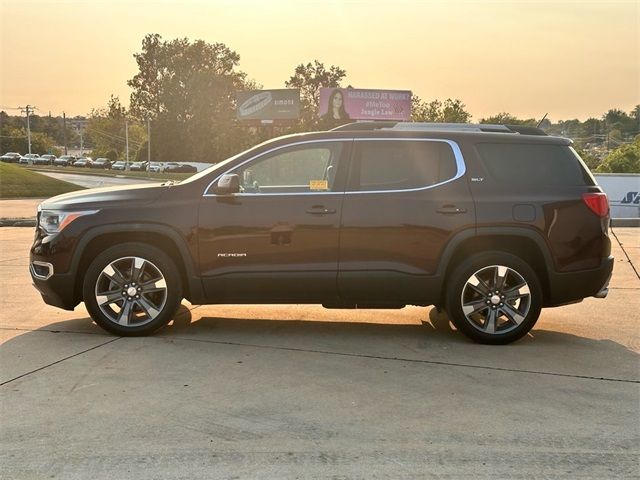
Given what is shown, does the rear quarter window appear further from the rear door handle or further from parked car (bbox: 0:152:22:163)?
parked car (bbox: 0:152:22:163)

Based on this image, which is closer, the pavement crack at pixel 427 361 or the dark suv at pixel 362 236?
the pavement crack at pixel 427 361

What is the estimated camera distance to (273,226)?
218 inches

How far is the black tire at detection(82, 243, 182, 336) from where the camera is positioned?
5.62 meters

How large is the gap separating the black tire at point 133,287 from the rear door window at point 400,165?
184cm

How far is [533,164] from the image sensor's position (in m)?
5.71

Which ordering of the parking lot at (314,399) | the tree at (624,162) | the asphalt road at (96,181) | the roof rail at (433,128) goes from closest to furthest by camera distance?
the parking lot at (314,399) < the roof rail at (433,128) < the asphalt road at (96,181) < the tree at (624,162)

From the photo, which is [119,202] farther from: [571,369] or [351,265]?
[571,369]

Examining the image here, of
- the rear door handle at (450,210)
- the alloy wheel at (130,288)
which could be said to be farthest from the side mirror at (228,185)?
the rear door handle at (450,210)

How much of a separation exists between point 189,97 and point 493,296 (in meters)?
81.0

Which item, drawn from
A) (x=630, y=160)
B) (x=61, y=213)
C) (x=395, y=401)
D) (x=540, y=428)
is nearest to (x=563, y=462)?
(x=540, y=428)

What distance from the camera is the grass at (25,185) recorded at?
29362 millimetres

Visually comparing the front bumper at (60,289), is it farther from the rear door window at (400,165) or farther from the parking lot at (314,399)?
the rear door window at (400,165)


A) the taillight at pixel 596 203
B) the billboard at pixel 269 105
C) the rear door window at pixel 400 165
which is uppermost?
the billboard at pixel 269 105

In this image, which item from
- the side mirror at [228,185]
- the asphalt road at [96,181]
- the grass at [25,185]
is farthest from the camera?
the asphalt road at [96,181]
